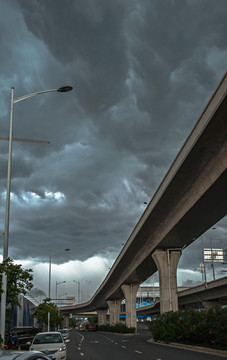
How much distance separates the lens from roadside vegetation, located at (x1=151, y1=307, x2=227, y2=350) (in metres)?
24.3

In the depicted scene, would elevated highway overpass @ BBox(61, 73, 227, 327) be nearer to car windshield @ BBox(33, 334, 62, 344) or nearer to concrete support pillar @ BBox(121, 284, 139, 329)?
car windshield @ BBox(33, 334, 62, 344)

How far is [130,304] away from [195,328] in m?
46.9

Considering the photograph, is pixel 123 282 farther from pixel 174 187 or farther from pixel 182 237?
pixel 174 187

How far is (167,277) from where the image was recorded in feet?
135

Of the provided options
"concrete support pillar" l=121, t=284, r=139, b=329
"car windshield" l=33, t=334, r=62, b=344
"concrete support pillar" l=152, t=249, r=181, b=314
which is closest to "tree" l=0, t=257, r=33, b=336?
"car windshield" l=33, t=334, r=62, b=344

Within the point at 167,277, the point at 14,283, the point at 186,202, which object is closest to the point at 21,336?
the point at 14,283

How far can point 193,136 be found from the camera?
2159cm

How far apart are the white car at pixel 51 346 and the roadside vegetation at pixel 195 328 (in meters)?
10.1

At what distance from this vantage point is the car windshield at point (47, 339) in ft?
61.7

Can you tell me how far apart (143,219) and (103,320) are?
107692 millimetres

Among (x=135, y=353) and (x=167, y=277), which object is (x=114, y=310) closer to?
(x=167, y=277)

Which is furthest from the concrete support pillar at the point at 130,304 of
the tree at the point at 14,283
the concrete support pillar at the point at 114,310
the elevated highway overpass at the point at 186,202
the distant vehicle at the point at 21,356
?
the distant vehicle at the point at 21,356

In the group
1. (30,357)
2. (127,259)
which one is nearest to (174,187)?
(30,357)

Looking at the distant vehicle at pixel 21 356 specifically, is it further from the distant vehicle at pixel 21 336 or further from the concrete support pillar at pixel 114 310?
the concrete support pillar at pixel 114 310
